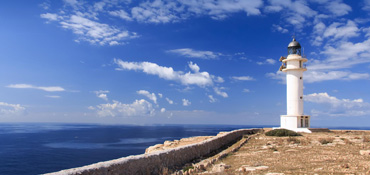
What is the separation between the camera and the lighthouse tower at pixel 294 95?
30562 millimetres

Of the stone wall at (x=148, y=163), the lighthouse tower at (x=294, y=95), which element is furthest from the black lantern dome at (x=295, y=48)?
the stone wall at (x=148, y=163)

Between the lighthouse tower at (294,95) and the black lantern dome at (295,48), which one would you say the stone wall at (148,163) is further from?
the black lantern dome at (295,48)

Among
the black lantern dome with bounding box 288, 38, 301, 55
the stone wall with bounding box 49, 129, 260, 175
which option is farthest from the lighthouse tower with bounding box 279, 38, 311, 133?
the stone wall with bounding box 49, 129, 260, 175

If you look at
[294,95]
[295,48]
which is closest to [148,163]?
[294,95]

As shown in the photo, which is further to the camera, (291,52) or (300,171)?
(291,52)

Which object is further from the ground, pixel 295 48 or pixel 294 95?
pixel 295 48

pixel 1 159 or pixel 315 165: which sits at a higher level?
pixel 315 165

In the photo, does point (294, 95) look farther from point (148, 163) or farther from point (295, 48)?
point (148, 163)

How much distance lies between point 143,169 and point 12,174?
3936cm

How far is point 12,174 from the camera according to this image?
38250 millimetres

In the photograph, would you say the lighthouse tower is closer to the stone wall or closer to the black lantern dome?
the black lantern dome

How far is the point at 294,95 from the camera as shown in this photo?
31453 millimetres

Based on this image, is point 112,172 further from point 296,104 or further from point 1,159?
point 1,159

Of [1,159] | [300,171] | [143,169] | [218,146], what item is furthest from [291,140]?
[1,159]
